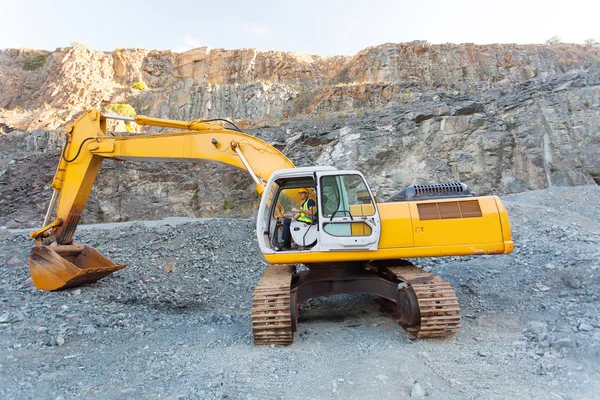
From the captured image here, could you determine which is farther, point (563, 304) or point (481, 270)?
point (481, 270)

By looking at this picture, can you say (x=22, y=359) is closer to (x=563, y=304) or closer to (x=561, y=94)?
(x=563, y=304)

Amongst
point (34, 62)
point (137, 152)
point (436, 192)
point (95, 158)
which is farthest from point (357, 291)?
point (34, 62)

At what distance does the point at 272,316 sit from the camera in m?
3.88

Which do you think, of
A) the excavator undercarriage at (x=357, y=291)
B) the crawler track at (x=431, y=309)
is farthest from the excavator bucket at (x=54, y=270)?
the crawler track at (x=431, y=309)

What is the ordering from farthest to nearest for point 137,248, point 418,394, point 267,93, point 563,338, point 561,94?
point 267,93, point 561,94, point 137,248, point 563,338, point 418,394

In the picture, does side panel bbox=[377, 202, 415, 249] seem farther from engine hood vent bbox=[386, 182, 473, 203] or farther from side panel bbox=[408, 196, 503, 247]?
engine hood vent bbox=[386, 182, 473, 203]

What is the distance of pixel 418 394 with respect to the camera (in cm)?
271

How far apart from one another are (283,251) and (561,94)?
15.1 metres

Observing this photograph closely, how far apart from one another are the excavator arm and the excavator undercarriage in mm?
1624

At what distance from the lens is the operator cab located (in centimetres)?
427

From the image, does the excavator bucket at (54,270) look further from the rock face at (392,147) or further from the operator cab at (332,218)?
the rock face at (392,147)

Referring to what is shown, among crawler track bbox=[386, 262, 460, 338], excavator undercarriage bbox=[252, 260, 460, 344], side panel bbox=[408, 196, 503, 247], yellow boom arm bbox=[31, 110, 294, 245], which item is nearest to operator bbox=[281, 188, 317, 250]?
excavator undercarriage bbox=[252, 260, 460, 344]

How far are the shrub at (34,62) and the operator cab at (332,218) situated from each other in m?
34.5

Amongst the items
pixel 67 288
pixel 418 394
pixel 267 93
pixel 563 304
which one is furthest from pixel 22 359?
pixel 267 93
